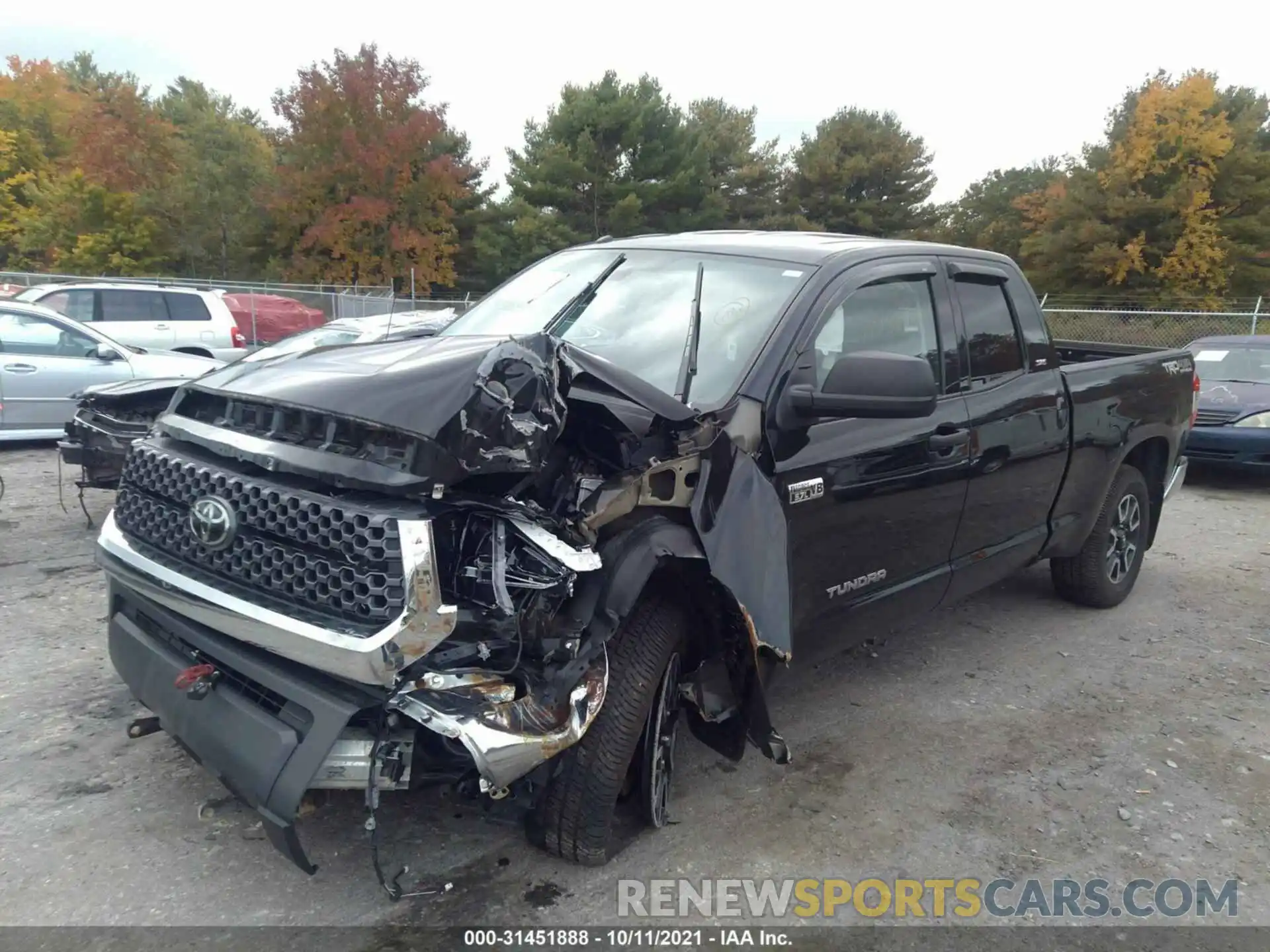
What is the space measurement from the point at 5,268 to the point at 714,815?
4599 cm

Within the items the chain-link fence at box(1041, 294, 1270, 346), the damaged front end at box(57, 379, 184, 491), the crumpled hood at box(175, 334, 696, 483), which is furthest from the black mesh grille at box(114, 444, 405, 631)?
the chain-link fence at box(1041, 294, 1270, 346)

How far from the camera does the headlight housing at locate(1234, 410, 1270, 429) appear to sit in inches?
371

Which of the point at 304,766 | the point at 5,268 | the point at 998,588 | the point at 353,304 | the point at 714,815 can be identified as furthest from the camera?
the point at 5,268

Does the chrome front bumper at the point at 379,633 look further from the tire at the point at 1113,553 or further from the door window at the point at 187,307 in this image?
the door window at the point at 187,307

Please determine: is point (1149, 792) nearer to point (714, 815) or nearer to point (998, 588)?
point (714, 815)

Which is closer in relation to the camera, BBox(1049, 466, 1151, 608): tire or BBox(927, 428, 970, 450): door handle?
BBox(927, 428, 970, 450): door handle

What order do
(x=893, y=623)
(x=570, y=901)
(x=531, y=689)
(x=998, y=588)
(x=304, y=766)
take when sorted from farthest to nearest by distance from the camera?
1. (x=998, y=588)
2. (x=893, y=623)
3. (x=570, y=901)
4. (x=531, y=689)
5. (x=304, y=766)

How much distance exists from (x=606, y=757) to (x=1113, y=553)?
417cm

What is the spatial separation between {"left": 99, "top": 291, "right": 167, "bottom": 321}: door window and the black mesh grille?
12.3 metres

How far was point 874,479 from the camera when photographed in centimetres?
353

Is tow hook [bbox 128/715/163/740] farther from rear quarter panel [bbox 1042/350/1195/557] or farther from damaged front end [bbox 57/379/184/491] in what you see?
rear quarter panel [bbox 1042/350/1195/557]

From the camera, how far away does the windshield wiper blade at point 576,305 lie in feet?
12.1

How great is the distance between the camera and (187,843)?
292cm

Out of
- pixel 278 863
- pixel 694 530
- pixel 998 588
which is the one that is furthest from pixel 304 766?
pixel 998 588
